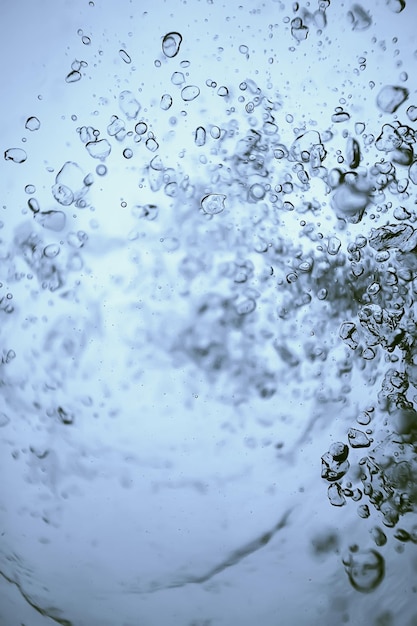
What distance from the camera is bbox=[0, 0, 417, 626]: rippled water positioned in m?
0.82

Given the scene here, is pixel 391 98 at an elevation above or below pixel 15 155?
below

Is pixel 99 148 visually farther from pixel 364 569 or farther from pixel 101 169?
pixel 364 569

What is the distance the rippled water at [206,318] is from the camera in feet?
2.69

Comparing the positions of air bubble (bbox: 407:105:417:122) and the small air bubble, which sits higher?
the small air bubble

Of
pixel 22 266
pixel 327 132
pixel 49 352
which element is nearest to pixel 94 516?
pixel 49 352

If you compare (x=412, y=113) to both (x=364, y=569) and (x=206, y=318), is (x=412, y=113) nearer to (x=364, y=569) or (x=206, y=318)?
(x=206, y=318)

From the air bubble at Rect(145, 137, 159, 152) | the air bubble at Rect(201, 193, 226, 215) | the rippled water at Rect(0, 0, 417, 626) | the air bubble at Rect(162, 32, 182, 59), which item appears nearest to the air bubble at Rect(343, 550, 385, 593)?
the rippled water at Rect(0, 0, 417, 626)

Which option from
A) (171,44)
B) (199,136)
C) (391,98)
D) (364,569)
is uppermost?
(171,44)

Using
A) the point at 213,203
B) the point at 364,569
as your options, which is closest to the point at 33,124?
the point at 213,203

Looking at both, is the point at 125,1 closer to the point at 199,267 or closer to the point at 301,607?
the point at 199,267

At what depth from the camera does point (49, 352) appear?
856 millimetres

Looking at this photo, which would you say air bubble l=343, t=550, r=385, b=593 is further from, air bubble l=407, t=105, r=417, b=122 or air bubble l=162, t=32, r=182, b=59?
air bubble l=162, t=32, r=182, b=59

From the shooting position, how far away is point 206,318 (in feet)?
2.84

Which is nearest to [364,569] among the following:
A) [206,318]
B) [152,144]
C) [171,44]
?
[206,318]
